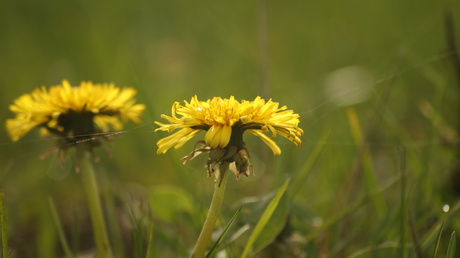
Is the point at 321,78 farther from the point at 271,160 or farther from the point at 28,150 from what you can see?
the point at 28,150

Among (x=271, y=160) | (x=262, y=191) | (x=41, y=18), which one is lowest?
(x=262, y=191)

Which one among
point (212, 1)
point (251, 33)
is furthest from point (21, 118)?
point (212, 1)

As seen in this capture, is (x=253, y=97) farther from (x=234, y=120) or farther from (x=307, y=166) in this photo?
(x=234, y=120)

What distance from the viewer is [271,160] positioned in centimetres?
181

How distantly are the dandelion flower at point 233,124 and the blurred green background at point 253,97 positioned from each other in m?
0.07

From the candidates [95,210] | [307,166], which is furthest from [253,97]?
[95,210]

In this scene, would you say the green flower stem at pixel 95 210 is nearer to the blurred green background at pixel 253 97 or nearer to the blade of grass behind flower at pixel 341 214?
the blurred green background at pixel 253 97

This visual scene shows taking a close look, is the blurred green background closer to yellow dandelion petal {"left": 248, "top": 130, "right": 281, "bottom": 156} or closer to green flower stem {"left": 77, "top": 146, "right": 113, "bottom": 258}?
→ green flower stem {"left": 77, "top": 146, "right": 113, "bottom": 258}

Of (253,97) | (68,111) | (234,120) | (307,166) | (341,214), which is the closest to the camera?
(234,120)

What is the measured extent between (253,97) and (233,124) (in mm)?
1252

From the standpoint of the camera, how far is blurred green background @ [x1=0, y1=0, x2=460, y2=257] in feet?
3.92

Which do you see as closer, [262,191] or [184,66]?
[262,191]

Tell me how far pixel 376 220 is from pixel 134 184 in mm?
821

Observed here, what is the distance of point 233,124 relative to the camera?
76 centimetres
